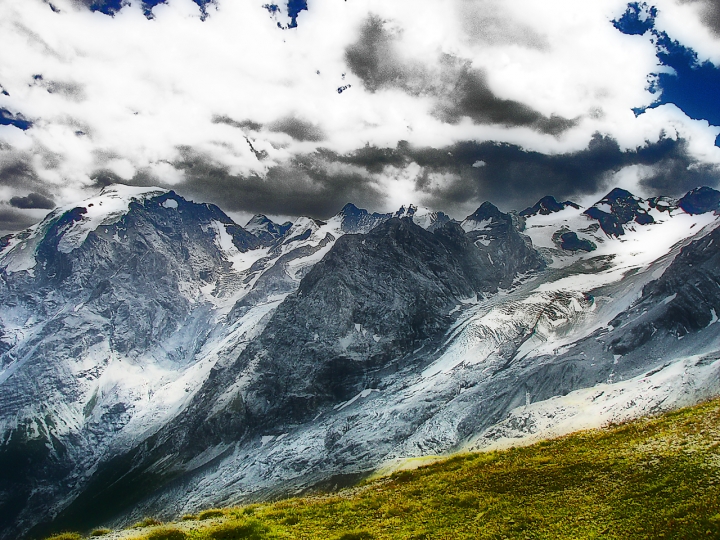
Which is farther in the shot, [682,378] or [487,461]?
[682,378]

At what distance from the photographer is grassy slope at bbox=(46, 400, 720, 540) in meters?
20.8

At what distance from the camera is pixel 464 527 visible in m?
23.8

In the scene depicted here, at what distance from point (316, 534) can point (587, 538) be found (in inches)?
535

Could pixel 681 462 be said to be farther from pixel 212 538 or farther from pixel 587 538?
pixel 212 538

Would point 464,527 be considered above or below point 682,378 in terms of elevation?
above

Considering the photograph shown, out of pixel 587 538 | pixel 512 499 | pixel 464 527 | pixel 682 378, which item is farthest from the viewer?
pixel 682 378

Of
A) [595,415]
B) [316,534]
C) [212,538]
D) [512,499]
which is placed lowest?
[595,415]

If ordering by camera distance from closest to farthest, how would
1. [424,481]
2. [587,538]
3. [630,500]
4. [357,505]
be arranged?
[587,538], [630,500], [357,505], [424,481]

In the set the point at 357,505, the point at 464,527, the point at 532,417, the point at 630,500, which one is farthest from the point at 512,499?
the point at 532,417

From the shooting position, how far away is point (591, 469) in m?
27.5

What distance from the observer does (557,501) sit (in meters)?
24.5

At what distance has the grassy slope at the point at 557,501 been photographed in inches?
818

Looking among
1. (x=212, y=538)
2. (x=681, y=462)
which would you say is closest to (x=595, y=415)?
(x=681, y=462)

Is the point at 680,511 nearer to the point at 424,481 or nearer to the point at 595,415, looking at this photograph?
the point at 424,481
